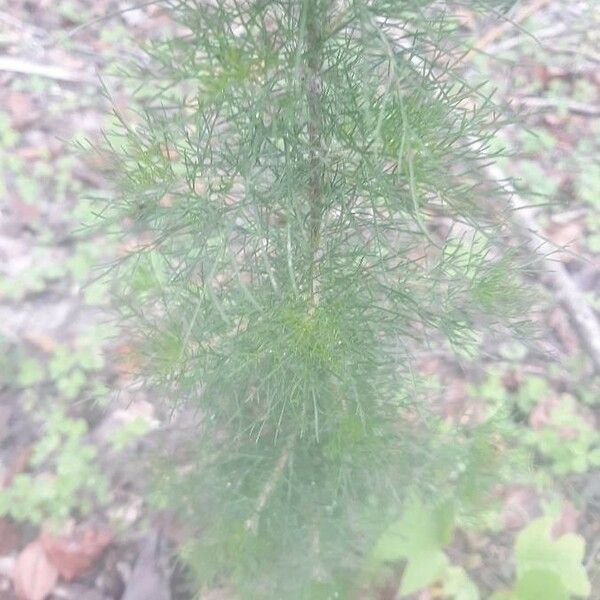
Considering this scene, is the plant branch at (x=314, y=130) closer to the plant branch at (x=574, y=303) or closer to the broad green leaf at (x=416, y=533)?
the broad green leaf at (x=416, y=533)

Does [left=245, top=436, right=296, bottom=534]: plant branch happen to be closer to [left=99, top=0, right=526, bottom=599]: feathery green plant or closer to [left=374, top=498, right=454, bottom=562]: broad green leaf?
[left=99, top=0, right=526, bottom=599]: feathery green plant

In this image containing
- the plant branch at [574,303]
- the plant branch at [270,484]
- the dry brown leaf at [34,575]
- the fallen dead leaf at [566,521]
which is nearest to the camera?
the plant branch at [270,484]

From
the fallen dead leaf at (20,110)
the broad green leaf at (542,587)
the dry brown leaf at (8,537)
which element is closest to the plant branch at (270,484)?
the broad green leaf at (542,587)

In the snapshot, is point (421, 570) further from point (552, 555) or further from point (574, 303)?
point (574, 303)

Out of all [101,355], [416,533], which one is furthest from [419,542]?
[101,355]

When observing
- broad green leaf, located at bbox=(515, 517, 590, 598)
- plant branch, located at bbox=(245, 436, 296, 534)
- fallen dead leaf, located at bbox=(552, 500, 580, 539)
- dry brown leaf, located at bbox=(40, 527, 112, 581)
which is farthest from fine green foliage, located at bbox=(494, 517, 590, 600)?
dry brown leaf, located at bbox=(40, 527, 112, 581)

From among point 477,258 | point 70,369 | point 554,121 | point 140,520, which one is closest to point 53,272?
point 70,369
